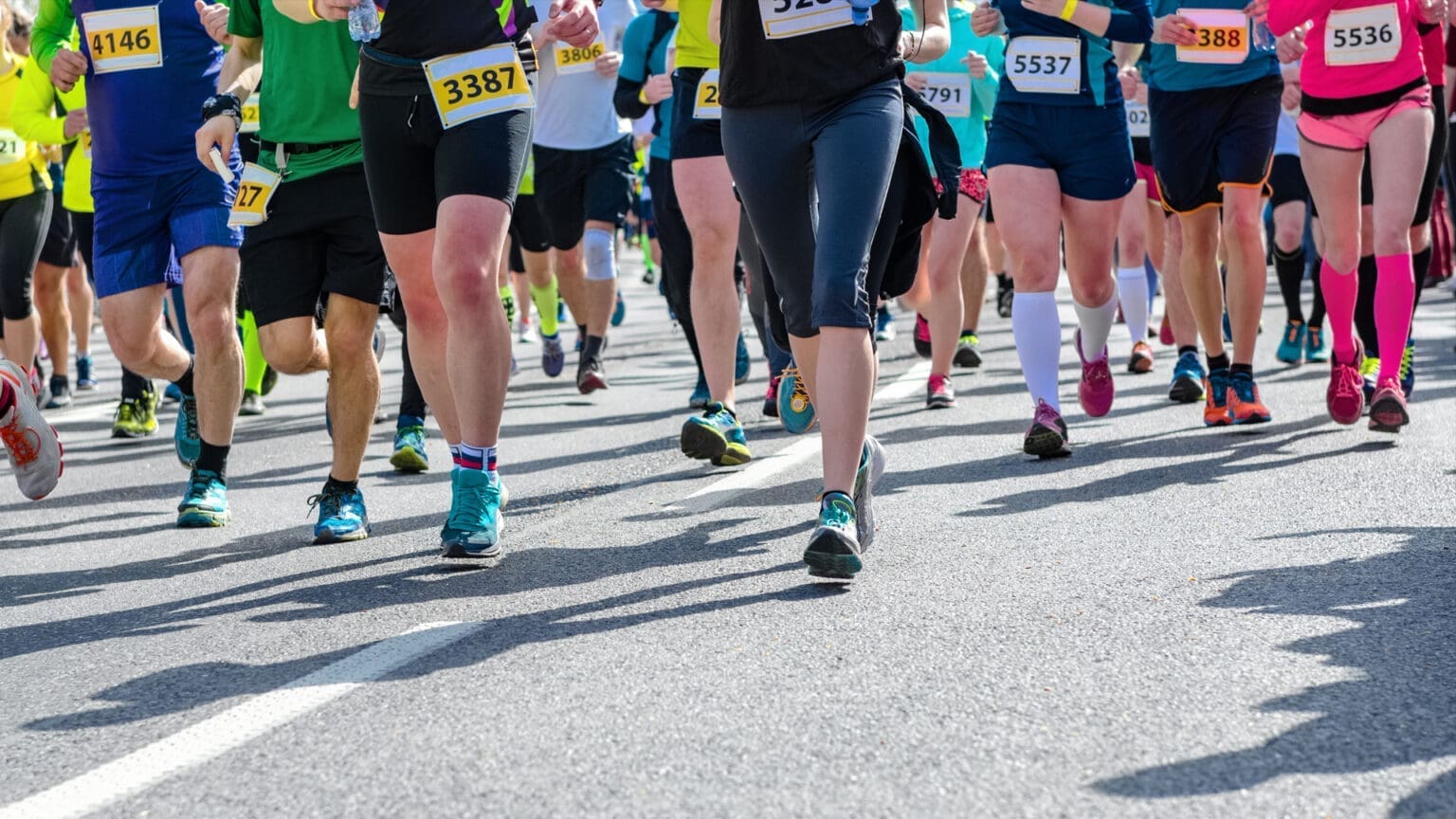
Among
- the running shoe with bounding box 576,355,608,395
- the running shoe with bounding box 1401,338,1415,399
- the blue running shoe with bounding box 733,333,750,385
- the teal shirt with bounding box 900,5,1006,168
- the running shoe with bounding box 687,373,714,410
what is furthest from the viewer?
the running shoe with bounding box 576,355,608,395

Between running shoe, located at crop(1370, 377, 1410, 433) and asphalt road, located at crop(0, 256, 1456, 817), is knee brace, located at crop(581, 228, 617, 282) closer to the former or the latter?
asphalt road, located at crop(0, 256, 1456, 817)

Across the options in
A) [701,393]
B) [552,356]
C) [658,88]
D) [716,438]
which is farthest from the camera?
[552,356]

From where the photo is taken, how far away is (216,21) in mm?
5793

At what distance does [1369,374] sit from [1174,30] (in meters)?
1.78

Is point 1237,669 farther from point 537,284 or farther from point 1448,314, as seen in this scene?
point 1448,314

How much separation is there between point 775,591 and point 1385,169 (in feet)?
11.8

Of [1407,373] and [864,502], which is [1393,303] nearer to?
[1407,373]

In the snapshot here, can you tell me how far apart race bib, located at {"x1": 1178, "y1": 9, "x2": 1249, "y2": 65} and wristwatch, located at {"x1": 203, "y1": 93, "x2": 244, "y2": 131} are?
12.2ft

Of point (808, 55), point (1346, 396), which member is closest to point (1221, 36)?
point (1346, 396)

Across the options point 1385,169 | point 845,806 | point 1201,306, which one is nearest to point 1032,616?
point 845,806

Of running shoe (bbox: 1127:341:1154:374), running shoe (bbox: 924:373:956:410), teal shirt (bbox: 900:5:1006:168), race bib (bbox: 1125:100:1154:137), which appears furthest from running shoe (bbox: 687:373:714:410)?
race bib (bbox: 1125:100:1154:137)

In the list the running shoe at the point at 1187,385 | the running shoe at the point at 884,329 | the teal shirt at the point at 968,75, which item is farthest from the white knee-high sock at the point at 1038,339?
the running shoe at the point at 884,329

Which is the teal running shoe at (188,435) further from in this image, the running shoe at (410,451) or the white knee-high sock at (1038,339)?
the white knee-high sock at (1038,339)

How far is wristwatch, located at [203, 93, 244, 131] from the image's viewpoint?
5.43m
